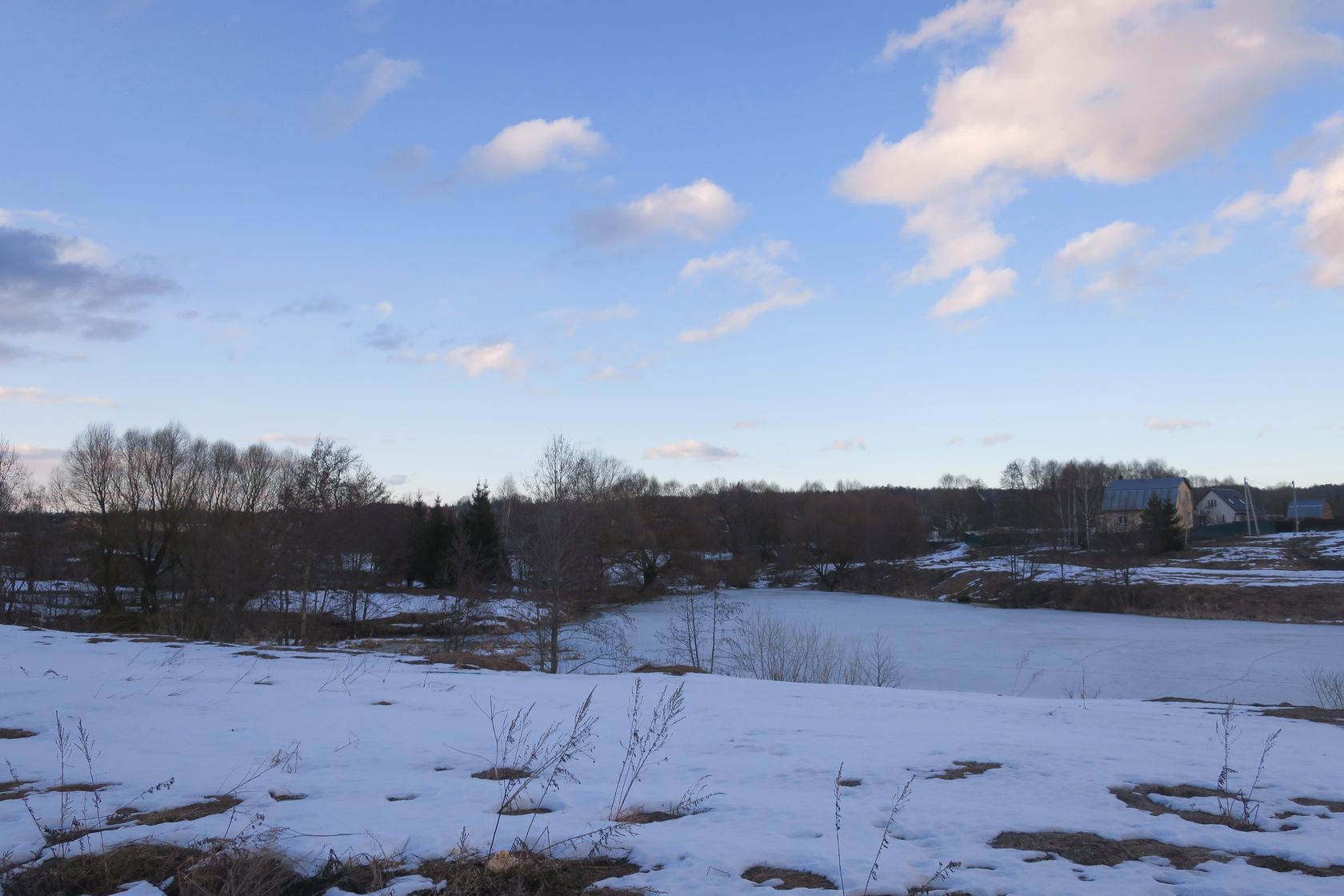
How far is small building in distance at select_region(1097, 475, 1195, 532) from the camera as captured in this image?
74562 millimetres

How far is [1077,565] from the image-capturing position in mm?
51219

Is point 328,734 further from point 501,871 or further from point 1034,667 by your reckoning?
point 1034,667

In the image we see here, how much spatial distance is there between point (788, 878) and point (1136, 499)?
→ 88.9 metres

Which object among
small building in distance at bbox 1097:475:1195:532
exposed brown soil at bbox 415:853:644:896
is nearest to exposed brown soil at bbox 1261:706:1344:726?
exposed brown soil at bbox 415:853:644:896

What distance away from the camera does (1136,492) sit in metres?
81.4

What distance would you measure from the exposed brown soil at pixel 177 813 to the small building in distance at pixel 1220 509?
105 metres

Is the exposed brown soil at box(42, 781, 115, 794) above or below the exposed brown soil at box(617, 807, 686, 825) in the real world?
above

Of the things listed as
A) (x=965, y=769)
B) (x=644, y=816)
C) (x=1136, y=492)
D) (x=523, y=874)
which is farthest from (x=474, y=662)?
(x=1136, y=492)

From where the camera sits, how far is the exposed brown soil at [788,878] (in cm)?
361

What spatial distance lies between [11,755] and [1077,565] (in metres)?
54.4

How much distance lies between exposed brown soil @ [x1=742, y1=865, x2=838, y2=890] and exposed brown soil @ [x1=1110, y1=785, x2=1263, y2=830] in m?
2.57

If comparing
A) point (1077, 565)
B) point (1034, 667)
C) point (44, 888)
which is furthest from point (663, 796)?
point (1077, 565)

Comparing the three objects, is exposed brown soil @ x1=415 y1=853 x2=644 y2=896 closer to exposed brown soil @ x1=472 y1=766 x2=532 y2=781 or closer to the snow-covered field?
exposed brown soil @ x1=472 y1=766 x2=532 y2=781

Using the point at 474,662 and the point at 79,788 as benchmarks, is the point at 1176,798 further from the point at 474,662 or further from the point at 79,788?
the point at 474,662
